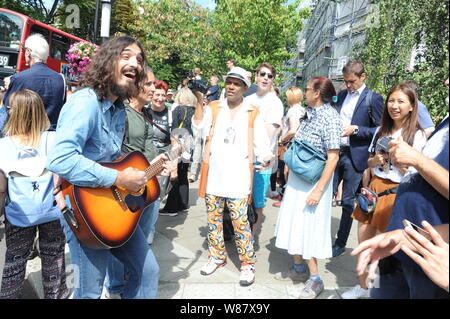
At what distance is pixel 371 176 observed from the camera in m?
3.30

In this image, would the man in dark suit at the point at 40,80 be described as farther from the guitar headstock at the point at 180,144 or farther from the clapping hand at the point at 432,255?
the clapping hand at the point at 432,255

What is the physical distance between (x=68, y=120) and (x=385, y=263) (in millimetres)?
1680

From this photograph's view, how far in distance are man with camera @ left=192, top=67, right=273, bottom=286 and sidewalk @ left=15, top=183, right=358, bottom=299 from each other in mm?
159

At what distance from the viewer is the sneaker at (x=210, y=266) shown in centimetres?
353

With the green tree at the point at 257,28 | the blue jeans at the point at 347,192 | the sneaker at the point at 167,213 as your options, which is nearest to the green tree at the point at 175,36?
the green tree at the point at 257,28

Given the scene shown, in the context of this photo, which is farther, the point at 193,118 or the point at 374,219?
the point at 193,118

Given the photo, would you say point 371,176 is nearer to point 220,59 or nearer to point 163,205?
point 163,205

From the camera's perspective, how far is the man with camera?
3383 millimetres

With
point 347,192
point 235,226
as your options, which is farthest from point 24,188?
point 347,192

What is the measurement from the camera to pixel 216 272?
361 centimetres

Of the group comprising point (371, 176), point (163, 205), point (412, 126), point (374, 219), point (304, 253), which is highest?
point (412, 126)

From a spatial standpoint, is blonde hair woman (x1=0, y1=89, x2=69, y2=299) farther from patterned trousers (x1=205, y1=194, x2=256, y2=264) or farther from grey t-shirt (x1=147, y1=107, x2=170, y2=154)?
grey t-shirt (x1=147, y1=107, x2=170, y2=154)
